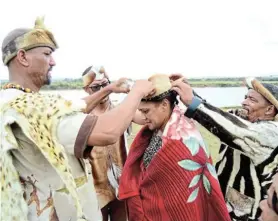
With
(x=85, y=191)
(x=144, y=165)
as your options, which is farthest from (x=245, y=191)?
(x=85, y=191)

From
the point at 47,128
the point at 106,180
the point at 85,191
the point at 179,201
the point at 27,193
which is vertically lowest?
the point at 106,180

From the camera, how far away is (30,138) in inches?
82.7

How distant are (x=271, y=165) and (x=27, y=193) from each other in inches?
64.1

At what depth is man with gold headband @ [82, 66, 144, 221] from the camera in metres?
4.07

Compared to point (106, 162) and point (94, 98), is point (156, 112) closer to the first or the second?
point (94, 98)

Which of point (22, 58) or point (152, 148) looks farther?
point (152, 148)

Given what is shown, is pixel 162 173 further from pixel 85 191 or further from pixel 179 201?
pixel 85 191

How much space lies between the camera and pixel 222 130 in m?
2.81

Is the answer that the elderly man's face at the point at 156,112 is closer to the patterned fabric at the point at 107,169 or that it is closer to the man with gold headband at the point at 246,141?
the man with gold headband at the point at 246,141

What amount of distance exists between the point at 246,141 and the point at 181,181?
0.63 metres

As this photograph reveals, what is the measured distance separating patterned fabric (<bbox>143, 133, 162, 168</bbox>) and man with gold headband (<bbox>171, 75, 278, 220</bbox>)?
0.50 meters

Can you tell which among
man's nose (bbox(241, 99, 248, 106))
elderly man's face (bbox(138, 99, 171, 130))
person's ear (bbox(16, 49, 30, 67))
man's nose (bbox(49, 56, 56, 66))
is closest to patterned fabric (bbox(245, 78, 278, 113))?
man's nose (bbox(241, 99, 248, 106))

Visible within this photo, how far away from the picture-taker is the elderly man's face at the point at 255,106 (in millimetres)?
3152

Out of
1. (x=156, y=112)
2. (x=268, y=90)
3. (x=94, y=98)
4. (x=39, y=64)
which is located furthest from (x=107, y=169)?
(x=39, y=64)
